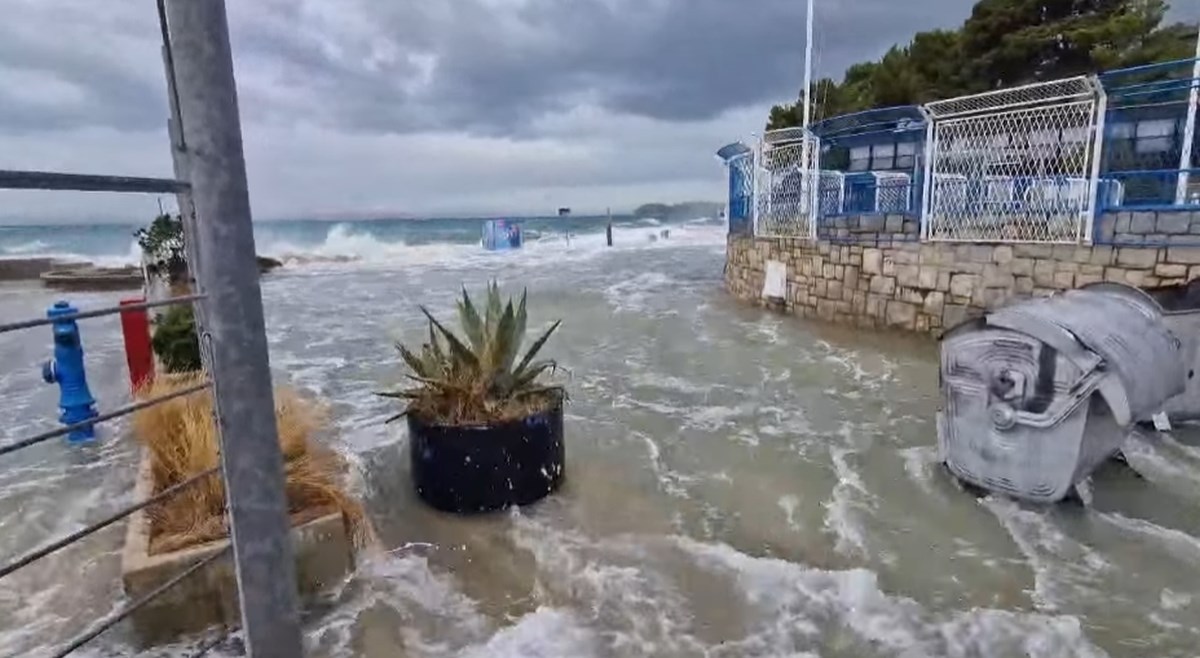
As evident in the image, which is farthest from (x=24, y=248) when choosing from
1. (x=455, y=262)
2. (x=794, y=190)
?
(x=794, y=190)

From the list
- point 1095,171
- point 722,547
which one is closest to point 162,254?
point 722,547

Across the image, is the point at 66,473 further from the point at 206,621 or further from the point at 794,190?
the point at 794,190

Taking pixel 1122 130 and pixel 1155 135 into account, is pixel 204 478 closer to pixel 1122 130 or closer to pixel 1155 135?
pixel 1122 130

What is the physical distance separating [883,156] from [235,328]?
1553 cm

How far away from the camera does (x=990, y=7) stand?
19344mm

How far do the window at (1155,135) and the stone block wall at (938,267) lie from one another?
3451mm

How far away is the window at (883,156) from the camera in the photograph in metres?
14.1

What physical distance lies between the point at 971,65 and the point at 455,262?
17297mm

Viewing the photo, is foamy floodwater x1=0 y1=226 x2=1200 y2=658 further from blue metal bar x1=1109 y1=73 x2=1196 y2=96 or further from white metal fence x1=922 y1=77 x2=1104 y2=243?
blue metal bar x1=1109 y1=73 x2=1196 y2=96

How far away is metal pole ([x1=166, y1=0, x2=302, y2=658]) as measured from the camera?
1080mm

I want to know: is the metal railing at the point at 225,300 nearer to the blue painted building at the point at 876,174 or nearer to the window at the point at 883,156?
the blue painted building at the point at 876,174

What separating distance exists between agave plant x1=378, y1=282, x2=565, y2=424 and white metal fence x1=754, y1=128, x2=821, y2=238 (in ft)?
23.5

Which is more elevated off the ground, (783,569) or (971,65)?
(971,65)

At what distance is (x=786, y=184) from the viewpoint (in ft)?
36.1
